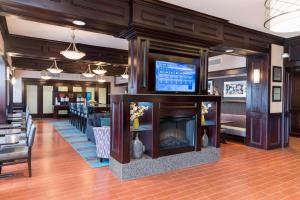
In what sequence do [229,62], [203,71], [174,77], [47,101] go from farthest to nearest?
[47,101], [229,62], [203,71], [174,77]

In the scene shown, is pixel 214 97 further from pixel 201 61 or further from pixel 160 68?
pixel 160 68

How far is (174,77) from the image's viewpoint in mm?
4039

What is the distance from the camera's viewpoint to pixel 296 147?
580 centimetres

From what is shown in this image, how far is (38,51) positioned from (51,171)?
347 cm

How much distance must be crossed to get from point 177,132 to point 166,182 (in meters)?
1.08

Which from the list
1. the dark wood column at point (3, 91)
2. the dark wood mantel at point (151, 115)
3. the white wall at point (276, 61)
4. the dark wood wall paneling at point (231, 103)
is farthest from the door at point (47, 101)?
the white wall at point (276, 61)

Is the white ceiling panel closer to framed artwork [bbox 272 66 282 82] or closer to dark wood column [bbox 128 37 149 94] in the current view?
dark wood column [bbox 128 37 149 94]

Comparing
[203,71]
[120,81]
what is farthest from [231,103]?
[120,81]

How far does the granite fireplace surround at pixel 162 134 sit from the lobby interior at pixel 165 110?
0.06 ft

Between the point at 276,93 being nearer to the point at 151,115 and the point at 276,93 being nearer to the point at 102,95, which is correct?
the point at 151,115

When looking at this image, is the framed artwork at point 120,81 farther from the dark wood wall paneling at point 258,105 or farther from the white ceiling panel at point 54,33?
the dark wood wall paneling at point 258,105

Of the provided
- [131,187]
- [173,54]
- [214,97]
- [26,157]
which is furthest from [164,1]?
→ [26,157]

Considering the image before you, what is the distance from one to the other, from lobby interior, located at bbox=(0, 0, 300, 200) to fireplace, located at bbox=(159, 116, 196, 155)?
2cm

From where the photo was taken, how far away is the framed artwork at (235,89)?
262 inches
